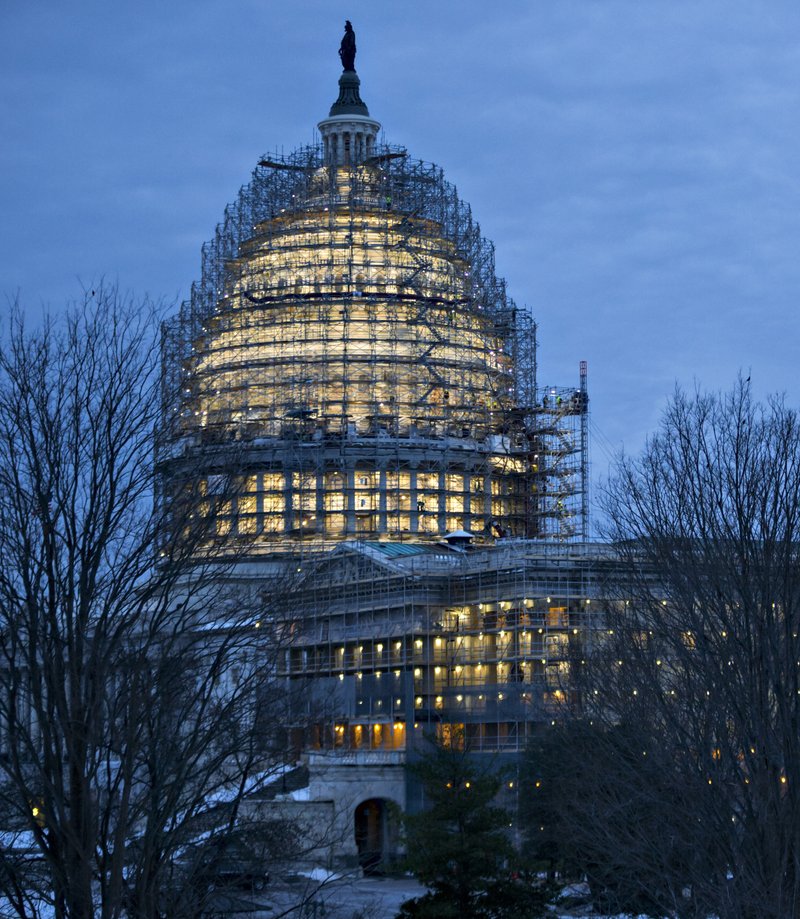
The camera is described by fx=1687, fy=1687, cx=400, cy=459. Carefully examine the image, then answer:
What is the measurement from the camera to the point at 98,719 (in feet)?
63.3

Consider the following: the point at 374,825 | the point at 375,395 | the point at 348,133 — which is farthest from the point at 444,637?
the point at 348,133

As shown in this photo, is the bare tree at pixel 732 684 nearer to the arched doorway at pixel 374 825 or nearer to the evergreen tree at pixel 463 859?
the evergreen tree at pixel 463 859

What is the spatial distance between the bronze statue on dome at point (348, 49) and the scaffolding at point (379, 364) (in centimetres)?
2071

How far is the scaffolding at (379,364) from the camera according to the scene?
103 metres

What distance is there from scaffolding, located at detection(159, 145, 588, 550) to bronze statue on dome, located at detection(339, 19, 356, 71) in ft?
68.0

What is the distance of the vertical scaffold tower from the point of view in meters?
103

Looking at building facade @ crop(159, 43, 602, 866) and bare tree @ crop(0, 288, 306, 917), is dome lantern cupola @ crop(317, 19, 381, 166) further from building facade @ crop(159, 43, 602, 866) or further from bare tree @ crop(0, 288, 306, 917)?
bare tree @ crop(0, 288, 306, 917)

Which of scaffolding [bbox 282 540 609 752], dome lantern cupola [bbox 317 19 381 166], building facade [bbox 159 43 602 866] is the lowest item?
scaffolding [bbox 282 540 609 752]

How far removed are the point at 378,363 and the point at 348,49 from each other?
39493mm

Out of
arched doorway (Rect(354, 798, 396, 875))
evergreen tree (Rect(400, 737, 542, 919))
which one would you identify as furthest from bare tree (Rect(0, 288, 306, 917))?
arched doorway (Rect(354, 798, 396, 875))

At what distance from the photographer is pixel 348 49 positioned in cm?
13512

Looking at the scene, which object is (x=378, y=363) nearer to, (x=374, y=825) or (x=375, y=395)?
(x=375, y=395)

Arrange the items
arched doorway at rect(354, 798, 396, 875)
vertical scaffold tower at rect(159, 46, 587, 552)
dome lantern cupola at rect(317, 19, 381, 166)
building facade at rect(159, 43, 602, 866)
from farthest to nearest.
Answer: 1. dome lantern cupola at rect(317, 19, 381, 166)
2. vertical scaffold tower at rect(159, 46, 587, 552)
3. building facade at rect(159, 43, 602, 866)
4. arched doorway at rect(354, 798, 396, 875)

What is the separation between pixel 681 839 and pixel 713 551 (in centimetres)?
520
